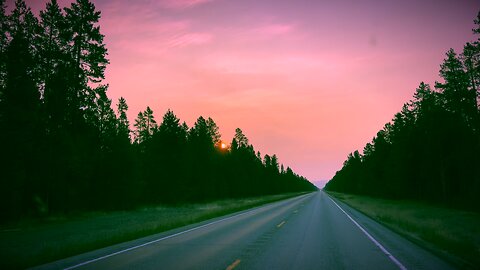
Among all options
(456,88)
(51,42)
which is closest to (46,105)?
(51,42)

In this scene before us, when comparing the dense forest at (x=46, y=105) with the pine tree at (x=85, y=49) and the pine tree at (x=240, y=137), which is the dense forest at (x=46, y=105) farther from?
the pine tree at (x=240, y=137)

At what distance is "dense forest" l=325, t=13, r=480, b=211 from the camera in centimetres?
3375

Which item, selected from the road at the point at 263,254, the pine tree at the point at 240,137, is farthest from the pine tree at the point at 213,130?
the road at the point at 263,254

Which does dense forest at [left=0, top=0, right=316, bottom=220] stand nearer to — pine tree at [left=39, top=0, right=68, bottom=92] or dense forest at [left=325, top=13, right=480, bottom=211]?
pine tree at [left=39, top=0, right=68, bottom=92]

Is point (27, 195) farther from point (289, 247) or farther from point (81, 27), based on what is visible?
point (289, 247)

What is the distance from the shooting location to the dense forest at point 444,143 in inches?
1329

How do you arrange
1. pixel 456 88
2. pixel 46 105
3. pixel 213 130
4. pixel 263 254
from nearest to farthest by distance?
pixel 263 254
pixel 46 105
pixel 456 88
pixel 213 130

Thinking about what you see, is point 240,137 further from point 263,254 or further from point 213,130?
point 263,254

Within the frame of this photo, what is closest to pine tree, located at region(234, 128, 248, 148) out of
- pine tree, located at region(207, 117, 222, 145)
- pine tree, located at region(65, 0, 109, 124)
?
pine tree, located at region(207, 117, 222, 145)

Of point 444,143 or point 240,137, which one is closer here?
point 444,143

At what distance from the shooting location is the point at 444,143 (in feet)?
140

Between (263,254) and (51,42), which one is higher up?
(51,42)

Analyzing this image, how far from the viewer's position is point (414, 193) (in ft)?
202

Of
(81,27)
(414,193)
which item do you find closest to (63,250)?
(81,27)
